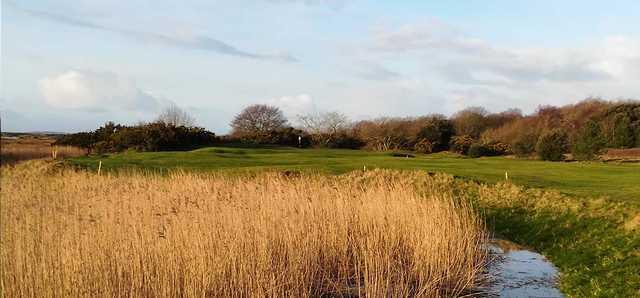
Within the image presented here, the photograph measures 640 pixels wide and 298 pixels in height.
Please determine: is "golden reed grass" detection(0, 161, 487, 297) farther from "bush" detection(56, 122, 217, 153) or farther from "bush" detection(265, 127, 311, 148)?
"bush" detection(265, 127, 311, 148)

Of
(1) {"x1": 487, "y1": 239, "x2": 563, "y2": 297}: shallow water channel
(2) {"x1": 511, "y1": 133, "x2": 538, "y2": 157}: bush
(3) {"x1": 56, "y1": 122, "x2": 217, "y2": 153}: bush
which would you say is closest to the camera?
(1) {"x1": 487, "y1": 239, "x2": 563, "y2": 297}: shallow water channel

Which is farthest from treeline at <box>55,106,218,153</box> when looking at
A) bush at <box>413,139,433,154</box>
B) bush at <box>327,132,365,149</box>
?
bush at <box>413,139,433,154</box>

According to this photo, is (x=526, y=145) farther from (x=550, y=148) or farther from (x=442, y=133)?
(x=442, y=133)

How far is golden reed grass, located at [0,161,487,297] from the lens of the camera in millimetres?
6602

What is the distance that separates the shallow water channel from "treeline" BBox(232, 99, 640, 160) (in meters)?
26.5

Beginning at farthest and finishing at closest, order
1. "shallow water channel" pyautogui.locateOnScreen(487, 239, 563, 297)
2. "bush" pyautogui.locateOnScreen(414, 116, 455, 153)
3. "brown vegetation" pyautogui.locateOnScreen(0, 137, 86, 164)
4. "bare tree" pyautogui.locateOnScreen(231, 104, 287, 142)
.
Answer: "bare tree" pyautogui.locateOnScreen(231, 104, 287, 142), "bush" pyautogui.locateOnScreen(414, 116, 455, 153), "shallow water channel" pyautogui.locateOnScreen(487, 239, 563, 297), "brown vegetation" pyautogui.locateOnScreen(0, 137, 86, 164)

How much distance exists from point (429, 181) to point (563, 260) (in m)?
8.05

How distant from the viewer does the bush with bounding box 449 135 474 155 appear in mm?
46812

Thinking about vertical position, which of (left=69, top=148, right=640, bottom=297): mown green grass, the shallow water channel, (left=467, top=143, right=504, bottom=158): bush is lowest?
the shallow water channel

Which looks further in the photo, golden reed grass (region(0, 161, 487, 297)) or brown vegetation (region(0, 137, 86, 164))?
golden reed grass (region(0, 161, 487, 297))

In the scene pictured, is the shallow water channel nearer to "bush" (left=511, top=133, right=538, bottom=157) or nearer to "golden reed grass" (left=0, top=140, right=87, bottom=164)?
"golden reed grass" (left=0, top=140, right=87, bottom=164)

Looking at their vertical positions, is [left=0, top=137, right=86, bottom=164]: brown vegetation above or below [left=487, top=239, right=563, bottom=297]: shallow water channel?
above

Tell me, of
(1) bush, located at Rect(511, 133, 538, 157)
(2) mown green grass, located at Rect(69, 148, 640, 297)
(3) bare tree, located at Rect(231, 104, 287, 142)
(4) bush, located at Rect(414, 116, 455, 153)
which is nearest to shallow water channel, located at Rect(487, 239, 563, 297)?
(2) mown green grass, located at Rect(69, 148, 640, 297)

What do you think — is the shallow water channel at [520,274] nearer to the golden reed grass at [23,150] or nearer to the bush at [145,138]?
the golden reed grass at [23,150]
